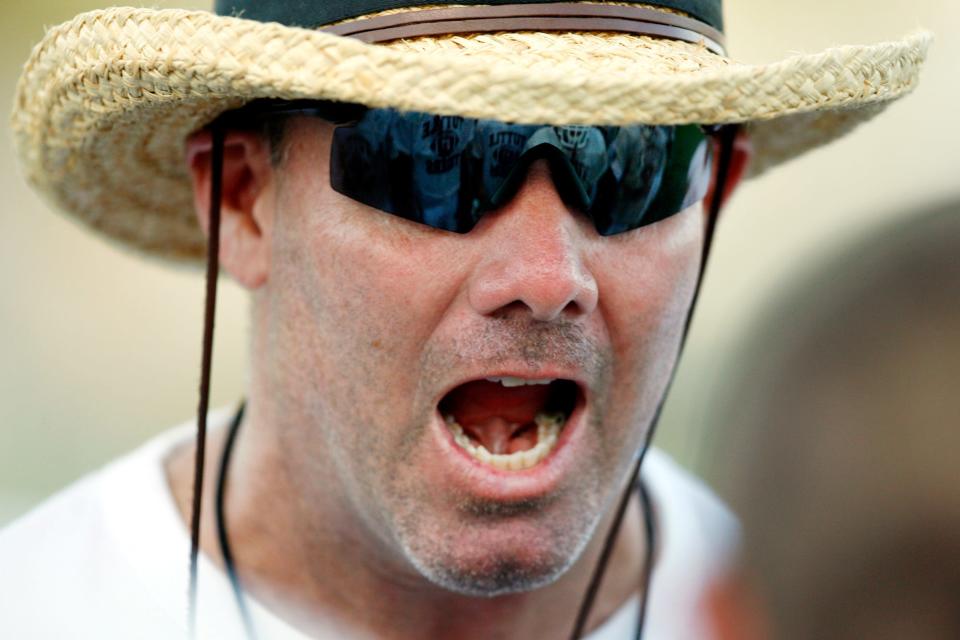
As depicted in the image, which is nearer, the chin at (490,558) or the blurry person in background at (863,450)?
the blurry person in background at (863,450)

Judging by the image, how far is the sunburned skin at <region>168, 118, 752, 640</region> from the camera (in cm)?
210

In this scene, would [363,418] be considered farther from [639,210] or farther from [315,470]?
[639,210]

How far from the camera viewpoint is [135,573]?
8.33 feet

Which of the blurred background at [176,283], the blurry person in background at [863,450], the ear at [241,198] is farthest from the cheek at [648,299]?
the blurred background at [176,283]

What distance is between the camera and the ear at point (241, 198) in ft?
7.91

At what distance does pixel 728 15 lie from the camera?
745cm

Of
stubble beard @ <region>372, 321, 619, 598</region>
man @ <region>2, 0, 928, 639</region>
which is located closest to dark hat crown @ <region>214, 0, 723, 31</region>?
man @ <region>2, 0, 928, 639</region>

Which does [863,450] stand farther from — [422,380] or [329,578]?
[329,578]

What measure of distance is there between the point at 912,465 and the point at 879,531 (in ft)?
0.32

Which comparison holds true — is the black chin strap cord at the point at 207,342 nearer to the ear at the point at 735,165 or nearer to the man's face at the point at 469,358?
the man's face at the point at 469,358

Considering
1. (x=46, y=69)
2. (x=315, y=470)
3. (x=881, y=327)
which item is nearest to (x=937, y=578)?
(x=881, y=327)

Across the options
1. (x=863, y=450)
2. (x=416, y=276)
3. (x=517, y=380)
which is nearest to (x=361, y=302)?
(x=416, y=276)

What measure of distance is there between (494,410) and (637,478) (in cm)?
50

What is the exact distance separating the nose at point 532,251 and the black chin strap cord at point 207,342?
0.63 m
